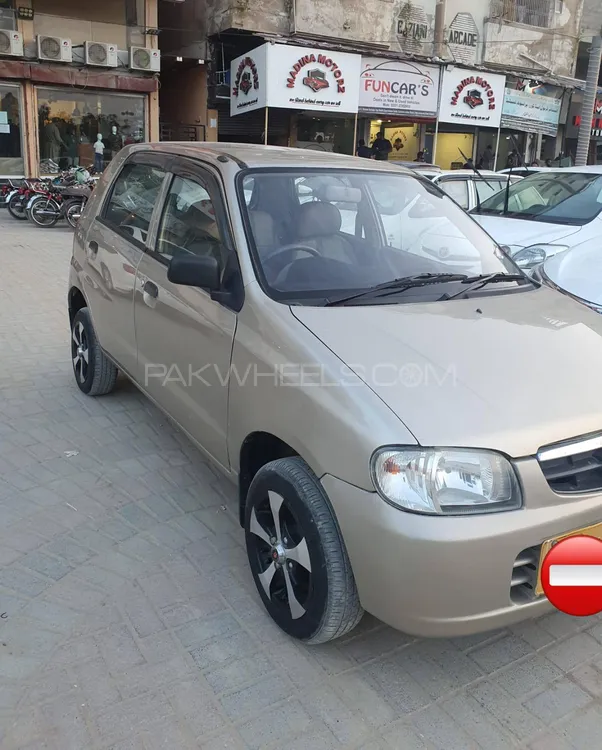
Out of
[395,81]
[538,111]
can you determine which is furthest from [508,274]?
[538,111]

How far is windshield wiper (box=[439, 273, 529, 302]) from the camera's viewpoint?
3.08m

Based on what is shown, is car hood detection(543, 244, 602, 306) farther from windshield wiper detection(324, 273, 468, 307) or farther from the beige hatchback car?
windshield wiper detection(324, 273, 468, 307)

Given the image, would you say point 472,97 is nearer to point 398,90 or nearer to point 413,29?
point 398,90

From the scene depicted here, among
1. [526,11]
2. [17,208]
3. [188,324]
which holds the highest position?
[526,11]

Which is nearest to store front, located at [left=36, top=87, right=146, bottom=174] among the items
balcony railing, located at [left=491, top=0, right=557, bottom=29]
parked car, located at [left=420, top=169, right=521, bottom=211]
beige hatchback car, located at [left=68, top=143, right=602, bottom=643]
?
balcony railing, located at [left=491, top=0, right=557, bottom=29]

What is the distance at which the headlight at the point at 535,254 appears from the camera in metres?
6.57

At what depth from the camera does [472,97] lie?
21.0 m

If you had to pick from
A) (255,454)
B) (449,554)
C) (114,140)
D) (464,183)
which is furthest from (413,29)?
(449,554)

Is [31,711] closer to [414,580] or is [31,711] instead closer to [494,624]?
[414,580]

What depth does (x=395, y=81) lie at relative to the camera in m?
19.9

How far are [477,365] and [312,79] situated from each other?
1763cm

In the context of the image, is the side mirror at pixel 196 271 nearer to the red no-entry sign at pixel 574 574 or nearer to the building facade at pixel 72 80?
the red no-entry sign at pixel 574 574

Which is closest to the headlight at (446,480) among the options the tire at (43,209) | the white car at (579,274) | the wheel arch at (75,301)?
the white car at (579,274)

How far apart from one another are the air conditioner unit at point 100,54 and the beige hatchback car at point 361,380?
16.4 meters
